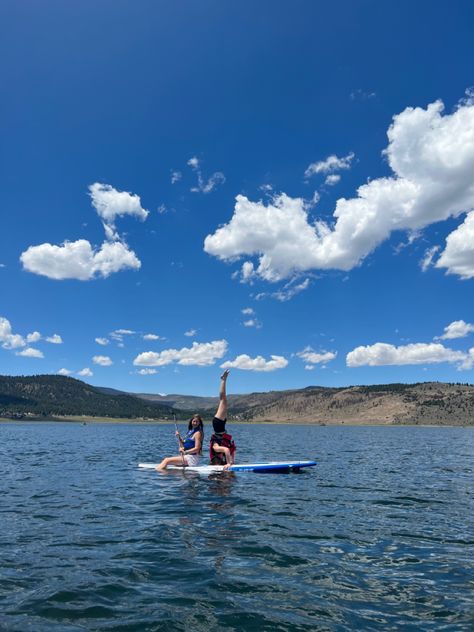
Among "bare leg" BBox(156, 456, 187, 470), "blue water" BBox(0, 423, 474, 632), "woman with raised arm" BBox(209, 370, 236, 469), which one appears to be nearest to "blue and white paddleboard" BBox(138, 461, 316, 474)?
"bare leg" BBox(156, 456, 187, 470)

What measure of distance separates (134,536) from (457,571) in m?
9.32

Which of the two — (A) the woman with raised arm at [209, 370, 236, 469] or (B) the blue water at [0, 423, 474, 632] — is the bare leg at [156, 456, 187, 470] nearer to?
(A) the woman with raised arm at [209, 370, 236, 469]

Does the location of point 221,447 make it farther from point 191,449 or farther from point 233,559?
point 233,559

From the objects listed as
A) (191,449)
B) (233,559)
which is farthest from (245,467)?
(233,559)

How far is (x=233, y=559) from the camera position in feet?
39.3

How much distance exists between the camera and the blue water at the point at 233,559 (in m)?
8.57

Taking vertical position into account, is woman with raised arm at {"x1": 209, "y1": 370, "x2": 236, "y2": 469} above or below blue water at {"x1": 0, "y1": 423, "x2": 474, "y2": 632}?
above

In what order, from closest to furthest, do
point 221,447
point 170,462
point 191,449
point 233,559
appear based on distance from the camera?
point 233,559 → point 221,447 → point 191,449 → point 170,462

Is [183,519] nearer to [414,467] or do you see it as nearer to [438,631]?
[438,631]

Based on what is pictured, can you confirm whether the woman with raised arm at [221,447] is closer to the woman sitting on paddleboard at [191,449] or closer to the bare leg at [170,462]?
the woman sitting on paddleboard at [191,449]

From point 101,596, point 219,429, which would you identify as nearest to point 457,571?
point 101,596

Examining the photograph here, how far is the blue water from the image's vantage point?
28.1 feet

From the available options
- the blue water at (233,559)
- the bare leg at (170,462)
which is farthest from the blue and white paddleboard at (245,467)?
the blue water at (233,559)

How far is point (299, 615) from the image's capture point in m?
8.55
